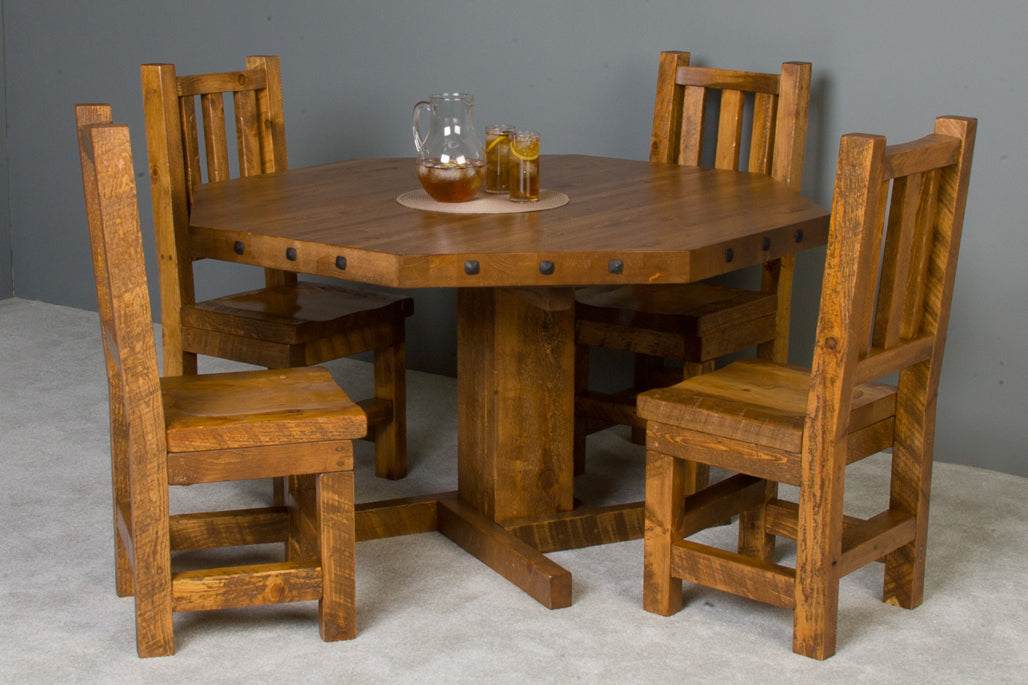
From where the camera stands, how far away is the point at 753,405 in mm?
2270

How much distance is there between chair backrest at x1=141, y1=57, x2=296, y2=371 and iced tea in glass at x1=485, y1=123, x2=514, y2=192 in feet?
2.38

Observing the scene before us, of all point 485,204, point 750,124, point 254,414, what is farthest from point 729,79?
point 254,414

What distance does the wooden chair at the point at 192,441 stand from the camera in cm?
211

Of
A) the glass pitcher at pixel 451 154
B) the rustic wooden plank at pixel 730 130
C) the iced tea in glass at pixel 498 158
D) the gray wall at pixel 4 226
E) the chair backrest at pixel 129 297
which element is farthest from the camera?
the gray wall at pixel 4 226

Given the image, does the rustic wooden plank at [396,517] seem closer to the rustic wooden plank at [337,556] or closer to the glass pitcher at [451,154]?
the rustic wooden plank at [337,556]

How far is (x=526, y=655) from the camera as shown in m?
2.29

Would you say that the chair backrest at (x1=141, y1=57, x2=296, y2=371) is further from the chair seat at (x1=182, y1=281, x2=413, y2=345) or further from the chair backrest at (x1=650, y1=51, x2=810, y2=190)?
the chair backrest at (x1=650, y1=51, x2=810, y2=190)

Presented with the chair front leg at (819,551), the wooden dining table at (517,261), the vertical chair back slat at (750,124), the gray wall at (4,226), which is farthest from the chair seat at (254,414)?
the gray wall at (4,226)

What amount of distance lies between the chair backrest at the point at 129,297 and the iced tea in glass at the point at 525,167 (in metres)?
0.83

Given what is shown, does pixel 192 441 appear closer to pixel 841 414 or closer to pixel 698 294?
pixel 841 414

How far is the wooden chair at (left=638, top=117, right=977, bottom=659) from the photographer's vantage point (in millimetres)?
2107

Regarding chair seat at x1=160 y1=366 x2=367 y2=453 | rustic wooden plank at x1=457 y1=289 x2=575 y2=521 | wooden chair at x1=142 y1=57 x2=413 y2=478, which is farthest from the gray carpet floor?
chair seat at x1=160 y1=366 x2=367 y2=453

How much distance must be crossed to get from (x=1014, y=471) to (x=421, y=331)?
189cm

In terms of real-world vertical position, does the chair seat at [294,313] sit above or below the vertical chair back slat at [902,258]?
below
